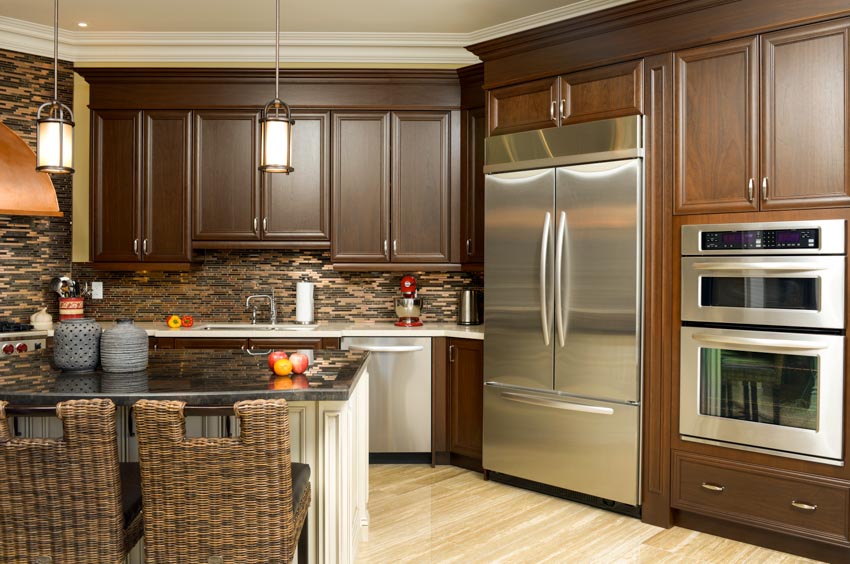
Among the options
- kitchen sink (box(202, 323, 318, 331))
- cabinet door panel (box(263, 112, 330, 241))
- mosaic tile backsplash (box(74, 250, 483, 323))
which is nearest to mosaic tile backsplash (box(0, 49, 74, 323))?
mosaic tile backsplash (box(74, 250, 483, 323))

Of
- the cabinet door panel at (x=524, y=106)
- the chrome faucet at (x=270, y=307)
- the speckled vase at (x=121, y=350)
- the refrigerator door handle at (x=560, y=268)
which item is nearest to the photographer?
the speckled vase at (x=121, y=350)

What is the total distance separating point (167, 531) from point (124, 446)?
0.82 metres

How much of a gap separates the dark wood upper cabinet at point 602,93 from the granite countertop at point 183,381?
A: 5.86 feet

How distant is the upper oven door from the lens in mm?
2861

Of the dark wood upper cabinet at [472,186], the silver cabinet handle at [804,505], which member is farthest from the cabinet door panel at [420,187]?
the silver cabinet handle at [804,505]

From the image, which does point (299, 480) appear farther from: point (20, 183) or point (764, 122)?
point (20, 183)

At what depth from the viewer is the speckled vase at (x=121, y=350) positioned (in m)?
2.58

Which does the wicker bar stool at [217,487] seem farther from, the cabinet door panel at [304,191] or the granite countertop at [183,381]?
the cabinet door panel at [304,191]

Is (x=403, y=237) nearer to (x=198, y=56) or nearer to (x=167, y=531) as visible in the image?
(x=198, y=56)

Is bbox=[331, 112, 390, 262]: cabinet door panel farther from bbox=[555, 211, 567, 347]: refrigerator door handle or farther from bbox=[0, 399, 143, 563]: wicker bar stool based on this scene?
bbox=[0, 399, 143, 563]: wicker bar stool

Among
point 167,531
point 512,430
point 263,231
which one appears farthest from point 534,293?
point 167,531

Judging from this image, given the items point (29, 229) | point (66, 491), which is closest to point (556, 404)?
point (66, 491)

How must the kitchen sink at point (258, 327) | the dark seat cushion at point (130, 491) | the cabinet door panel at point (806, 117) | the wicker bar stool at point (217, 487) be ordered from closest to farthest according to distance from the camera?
the wicker bar stool at point (217, 487) → the dark seat cushion at point (130, 491) → the cabinet door panel at point (806, 117) → the kitchen sink at point (258, 327)

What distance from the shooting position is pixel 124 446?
2.68 meters
